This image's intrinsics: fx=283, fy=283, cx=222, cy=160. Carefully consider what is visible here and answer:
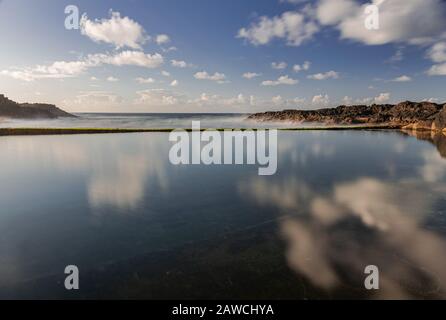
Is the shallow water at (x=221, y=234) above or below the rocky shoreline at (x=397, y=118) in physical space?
below

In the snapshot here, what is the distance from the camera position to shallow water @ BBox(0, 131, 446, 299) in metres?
6.95

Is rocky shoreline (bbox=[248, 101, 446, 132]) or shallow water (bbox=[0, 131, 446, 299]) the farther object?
rocky shoreline (bbox=[248, 101, 446, 132])

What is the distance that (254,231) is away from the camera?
32.7 feet

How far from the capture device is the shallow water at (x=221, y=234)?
22.8ft

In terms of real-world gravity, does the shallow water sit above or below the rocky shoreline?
below

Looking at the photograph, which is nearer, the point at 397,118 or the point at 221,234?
the point at 221,234

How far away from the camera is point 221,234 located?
977 centimetres

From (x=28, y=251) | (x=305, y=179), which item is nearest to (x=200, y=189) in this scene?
(x=305, y=179)

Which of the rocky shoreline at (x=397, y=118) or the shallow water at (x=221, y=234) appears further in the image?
the rocky shoreline at (x=397, y=118)

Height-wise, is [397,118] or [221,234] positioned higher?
[397,118]
